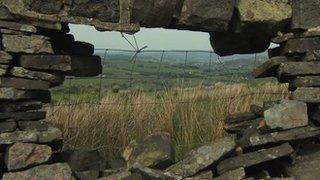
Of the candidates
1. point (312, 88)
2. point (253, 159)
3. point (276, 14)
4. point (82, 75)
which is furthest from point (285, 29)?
point (82, 75)

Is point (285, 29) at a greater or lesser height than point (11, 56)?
greater

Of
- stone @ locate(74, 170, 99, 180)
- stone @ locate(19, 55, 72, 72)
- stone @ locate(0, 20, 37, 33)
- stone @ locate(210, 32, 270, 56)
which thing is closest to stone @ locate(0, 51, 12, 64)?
stone @ locate(19, 55, 72, 72)

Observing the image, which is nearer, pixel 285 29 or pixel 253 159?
pixel 253 159

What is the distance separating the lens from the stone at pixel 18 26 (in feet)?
16.0

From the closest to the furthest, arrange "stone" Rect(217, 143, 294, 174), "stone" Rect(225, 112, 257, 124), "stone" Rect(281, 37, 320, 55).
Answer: "stone" Rect(217, 143, 294, 174)
"stone" Rect(281, 37, 320, 55)
"stone" Rect(225, 112, 257, 124)

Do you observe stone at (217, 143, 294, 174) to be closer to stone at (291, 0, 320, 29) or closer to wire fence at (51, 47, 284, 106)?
stone at (291, 0, 320, 29)

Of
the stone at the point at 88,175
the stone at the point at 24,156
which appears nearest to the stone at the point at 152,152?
the stone at the point at 88,175

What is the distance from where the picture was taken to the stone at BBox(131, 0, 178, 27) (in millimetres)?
5270

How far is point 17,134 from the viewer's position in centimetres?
488

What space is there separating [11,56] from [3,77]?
0.64ft

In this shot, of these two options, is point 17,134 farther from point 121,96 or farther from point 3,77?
point 121,96

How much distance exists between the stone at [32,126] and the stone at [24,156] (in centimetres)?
16

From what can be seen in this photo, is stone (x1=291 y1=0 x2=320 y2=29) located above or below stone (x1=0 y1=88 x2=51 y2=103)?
above

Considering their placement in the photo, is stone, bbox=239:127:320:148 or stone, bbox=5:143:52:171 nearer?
stone, bbox=5:143:52:171
